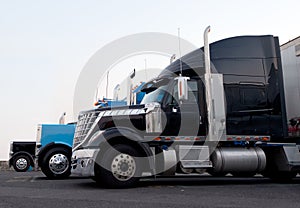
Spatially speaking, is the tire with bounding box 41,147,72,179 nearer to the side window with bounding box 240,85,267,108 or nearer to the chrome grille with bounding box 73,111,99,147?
the chrome grille with bounding box 73,111,99,147

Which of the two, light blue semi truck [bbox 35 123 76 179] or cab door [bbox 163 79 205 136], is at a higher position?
cab door [bbox 163 79 205 136]

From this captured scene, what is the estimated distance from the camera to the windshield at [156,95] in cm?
830

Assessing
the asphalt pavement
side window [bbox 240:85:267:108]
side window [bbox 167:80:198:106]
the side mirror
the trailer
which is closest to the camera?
the asphalt pavement

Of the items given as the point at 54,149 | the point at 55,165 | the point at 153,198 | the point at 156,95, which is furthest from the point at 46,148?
the point at 153,198

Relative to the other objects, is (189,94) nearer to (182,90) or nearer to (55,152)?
(182,90)

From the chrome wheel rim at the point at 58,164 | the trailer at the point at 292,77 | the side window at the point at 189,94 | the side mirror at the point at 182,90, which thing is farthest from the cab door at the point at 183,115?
the chrome wheel rim at the point at 58,164

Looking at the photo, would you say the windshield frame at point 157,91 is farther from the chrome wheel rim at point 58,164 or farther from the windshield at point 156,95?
the chrome wheel rim at point 58,164

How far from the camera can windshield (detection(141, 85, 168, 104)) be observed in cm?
830

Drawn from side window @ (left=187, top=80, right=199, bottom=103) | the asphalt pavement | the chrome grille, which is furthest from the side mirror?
the chrome grille

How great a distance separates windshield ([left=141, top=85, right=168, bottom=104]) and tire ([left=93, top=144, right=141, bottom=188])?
1459 mm

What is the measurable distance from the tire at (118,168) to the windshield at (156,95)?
1.46 metres

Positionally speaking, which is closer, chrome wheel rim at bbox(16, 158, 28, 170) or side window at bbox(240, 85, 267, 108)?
→ side window at bbox(240, 85, 267, 108)

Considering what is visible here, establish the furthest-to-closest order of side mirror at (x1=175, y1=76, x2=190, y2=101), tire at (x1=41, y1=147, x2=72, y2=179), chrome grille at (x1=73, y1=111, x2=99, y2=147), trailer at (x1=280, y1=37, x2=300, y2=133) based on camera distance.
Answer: tire at (x1=41, y1=147, x2=72, y2=179), trailer at (x1=280, y1=37, x2=300, y2=133), chrome grille at (x1=73, y1=111, x2=99, y2=147), side mirror at (x1=175, y1=76, x2=190, y2=101)

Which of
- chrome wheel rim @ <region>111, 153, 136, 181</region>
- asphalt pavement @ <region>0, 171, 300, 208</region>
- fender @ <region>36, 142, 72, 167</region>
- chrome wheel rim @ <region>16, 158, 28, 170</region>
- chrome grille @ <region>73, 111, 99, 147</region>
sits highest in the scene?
chrome grille @ <region>73, 111, 99, 147</region>
